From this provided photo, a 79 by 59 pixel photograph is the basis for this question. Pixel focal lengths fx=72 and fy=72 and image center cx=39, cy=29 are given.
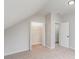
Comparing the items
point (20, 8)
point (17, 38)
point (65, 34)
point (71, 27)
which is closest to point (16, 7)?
point (20, 8)

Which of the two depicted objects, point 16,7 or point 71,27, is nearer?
point 16,7

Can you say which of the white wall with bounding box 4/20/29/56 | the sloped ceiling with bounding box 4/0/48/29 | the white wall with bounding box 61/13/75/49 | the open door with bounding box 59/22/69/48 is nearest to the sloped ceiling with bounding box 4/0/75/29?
the sloped ceiling with bounding box 4/0/48/29

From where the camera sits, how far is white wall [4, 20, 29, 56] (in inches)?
150

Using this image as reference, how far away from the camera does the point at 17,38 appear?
4.16m

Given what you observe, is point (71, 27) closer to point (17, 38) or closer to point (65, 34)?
point (65, 34)

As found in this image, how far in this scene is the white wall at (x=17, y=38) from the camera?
12.5 feet

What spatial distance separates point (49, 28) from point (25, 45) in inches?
78.2

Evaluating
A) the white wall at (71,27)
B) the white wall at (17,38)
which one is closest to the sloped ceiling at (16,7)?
the white wall at (17,38)

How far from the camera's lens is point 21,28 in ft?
14.1

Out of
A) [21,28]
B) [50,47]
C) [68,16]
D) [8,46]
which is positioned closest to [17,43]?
[8,46]

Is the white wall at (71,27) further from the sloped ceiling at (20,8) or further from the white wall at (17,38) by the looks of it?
the white wall at (17,38)

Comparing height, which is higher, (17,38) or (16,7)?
(16,7)

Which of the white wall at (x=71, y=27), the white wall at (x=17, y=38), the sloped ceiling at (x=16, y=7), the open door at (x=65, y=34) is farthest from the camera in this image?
the open door at (x=65, y=34)

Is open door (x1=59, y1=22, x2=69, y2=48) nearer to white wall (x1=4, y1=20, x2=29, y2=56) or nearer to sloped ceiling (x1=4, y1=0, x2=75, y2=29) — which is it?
sloped ceiling (x1=4, y1=0, x2=75, y2=29)
